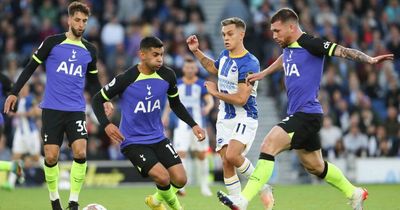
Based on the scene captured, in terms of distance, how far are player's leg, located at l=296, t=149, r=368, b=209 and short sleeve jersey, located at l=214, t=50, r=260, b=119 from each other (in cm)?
104

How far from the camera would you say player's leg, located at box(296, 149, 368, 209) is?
1130cm

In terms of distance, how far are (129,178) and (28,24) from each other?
516 centimetres

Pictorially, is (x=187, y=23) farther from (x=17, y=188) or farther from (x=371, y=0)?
(x=17, y=188)

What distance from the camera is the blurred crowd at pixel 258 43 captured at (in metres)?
22.1

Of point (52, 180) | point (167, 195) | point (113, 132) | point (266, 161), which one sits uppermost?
point (113, 132)

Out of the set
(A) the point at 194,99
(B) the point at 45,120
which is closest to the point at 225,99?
(B) the point at 45,120

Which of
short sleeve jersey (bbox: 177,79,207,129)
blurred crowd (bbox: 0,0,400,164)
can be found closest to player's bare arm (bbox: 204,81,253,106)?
short sleeve jersey (bbox: 177,79,207,129)

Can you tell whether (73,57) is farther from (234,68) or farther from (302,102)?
(302,102)

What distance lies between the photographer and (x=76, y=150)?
39.0ft

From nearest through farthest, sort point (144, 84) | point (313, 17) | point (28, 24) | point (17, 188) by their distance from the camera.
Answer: point (144, 84) < point (17, 188) < point (28, 24) < point (313, 17)

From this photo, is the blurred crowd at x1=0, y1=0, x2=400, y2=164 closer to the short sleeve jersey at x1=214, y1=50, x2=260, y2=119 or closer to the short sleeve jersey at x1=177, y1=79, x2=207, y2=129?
the short sleeve jersey at x1=177, y1=79, x2=207, y2=129

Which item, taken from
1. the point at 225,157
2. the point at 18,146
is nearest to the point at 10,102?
the point at 225,157

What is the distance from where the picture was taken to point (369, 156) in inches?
864

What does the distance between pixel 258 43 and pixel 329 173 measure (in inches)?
508
